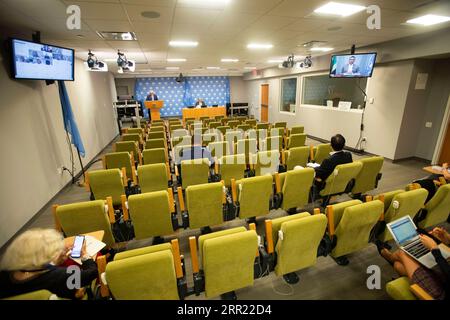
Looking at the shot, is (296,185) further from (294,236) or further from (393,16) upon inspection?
(393,16)

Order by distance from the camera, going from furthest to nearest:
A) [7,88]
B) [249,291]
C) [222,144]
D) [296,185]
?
1. [222,144]
2. [7,88]
3. [296,185]
4. [249,291]

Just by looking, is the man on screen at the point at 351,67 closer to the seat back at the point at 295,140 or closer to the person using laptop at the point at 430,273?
the seat back at the point at 295,140

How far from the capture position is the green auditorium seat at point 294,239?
1.77 m

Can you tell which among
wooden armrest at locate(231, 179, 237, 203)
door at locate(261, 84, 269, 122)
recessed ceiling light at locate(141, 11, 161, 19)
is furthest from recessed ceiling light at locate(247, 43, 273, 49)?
door at locate(261, 84, 269, 122)

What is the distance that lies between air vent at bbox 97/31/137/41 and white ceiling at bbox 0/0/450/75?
133 mm

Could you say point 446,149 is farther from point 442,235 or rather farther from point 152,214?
point 152,214

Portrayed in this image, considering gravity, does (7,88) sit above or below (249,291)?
above

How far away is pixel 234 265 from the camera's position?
5.67 ft

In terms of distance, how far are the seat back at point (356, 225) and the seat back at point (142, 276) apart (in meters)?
1.57

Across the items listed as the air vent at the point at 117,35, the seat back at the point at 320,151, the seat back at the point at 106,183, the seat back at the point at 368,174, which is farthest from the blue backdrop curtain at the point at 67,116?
the seat back at the point at 368,174

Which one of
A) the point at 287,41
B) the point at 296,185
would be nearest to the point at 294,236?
the point at 296,185

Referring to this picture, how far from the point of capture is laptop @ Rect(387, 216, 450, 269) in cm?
177

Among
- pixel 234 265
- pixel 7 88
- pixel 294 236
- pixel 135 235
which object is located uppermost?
pixel 7 88

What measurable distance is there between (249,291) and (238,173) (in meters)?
1.98
